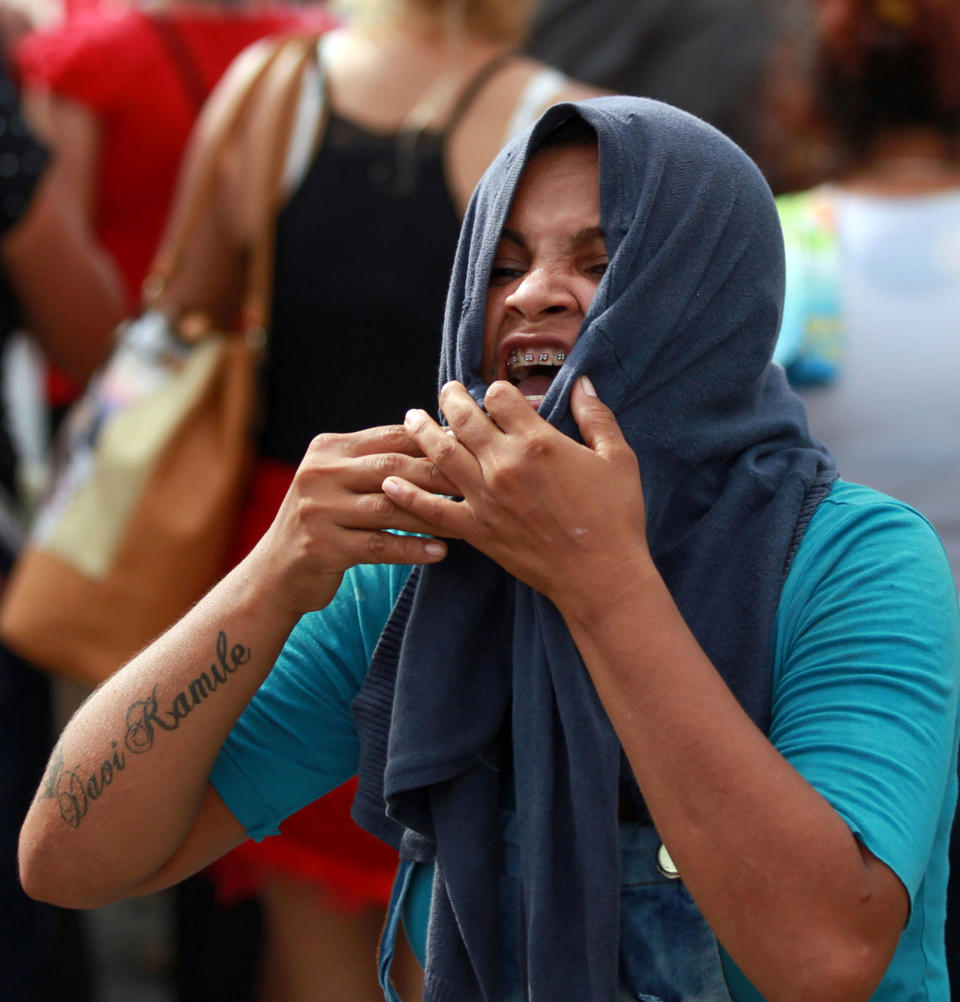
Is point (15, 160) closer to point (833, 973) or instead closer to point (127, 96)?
point (127, 96)

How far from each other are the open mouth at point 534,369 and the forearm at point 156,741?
38cm

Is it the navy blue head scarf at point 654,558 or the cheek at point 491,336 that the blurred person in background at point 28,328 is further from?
the cheek at point 491,336

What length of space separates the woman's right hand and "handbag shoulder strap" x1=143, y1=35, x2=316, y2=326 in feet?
4.01

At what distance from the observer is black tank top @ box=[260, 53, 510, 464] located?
2.67 m

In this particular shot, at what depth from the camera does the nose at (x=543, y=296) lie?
1.65 metres

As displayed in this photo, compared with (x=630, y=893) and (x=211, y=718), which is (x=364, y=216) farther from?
(x=630, y=893)

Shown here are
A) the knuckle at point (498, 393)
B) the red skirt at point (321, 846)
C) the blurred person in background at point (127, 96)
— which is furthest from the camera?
the blurred person in background at point (127, 96)

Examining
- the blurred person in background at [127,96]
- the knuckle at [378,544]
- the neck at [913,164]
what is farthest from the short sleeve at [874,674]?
the blurred person in background at [127,96]

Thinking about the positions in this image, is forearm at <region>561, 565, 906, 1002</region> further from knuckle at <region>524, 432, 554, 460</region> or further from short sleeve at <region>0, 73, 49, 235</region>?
short sleeve at <region>0, 73, 49, 235</region>

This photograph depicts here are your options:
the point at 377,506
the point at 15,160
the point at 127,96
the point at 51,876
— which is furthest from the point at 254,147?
the point at 51,876

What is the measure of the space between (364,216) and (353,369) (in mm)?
290

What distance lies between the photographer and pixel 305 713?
1.79 meters

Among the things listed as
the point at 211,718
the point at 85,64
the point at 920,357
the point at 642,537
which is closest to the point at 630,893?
the point at 642,537

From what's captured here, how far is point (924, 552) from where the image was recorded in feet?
5.18
